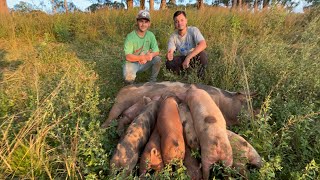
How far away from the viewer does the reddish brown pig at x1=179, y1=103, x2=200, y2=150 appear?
112 inches

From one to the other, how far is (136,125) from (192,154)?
67 cm

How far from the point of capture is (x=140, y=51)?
5273mm

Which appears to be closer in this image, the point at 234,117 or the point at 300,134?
the point at 300,134

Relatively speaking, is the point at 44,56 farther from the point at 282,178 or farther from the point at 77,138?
the point at 282,178

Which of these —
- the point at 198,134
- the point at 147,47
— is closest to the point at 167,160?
the point at 198,134

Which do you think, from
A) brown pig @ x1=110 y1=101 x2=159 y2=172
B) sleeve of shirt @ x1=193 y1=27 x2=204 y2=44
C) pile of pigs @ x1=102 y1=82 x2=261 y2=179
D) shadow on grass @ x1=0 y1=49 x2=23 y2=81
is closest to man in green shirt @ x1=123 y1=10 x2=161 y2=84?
sleeve of shirt @ x1=193 y1=27 x2=204 y2=44

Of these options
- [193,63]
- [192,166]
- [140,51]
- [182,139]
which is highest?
[140,51]

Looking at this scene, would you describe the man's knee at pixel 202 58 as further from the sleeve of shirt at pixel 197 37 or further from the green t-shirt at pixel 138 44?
the green t-shirt at pixel 138 44

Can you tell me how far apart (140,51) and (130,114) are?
6.65 feet

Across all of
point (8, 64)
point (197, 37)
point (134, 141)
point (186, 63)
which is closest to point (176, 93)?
point (186, 63)

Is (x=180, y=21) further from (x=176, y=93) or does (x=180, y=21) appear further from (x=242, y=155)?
(x=242, y=155)

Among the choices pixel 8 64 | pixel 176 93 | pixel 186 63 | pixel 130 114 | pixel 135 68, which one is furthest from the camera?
pixel 8 64

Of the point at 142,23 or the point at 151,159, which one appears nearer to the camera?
the point at 151,159

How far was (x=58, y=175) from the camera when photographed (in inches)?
105
